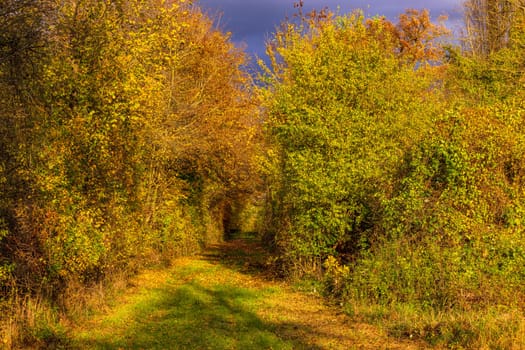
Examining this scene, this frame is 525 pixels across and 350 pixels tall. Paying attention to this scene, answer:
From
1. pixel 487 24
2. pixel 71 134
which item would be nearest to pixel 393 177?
pixel 71 134

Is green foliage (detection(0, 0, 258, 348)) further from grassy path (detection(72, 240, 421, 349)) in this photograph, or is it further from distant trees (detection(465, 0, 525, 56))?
distant trees (detection(465, 0, 525, 56))

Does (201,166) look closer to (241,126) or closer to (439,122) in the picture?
(241,126)

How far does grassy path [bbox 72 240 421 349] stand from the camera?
1249cm

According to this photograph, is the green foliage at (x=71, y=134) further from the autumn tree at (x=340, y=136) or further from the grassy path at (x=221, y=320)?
the autumn tree at (x=340, y=136)

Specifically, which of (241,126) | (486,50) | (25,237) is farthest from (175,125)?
(486,50)

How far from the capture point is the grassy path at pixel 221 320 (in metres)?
12.5

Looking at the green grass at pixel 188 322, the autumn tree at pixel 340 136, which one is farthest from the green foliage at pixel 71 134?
the autumn tree at pixel 340 136

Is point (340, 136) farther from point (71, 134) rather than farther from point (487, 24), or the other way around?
point (487, 24)

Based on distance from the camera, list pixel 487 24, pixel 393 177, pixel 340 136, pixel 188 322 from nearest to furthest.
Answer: pixel 188 322 < pixel 393 177 < pixel 340 136 < pixel 487 24

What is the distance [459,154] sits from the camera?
14102 mm

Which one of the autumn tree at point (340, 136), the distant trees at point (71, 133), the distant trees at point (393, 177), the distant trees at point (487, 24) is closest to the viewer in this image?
the distant trees at point (71, 133)

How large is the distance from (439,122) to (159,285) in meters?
11.9

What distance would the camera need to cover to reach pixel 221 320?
14.9 metres

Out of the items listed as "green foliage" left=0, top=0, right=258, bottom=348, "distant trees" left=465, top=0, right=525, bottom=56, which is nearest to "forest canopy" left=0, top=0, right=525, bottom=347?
"green foliage" left=0, top=0, right=258, bottom=348
